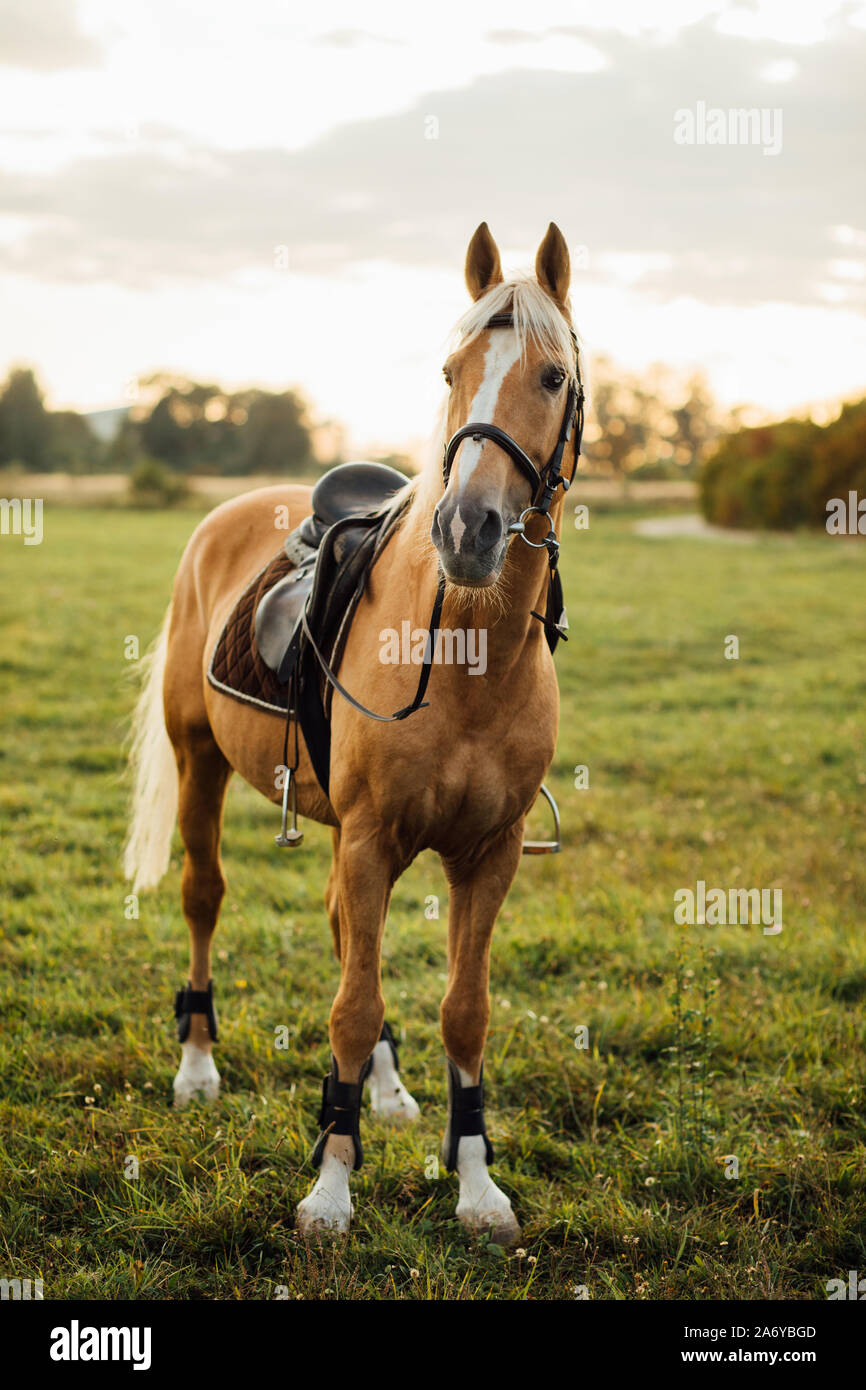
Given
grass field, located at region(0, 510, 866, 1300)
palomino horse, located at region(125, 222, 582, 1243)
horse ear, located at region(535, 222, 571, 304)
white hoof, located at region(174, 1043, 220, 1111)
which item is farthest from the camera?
white hoof, located at region(174, 1043, 220, 1111)

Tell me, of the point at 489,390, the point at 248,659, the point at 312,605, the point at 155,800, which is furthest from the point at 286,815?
the point at 489,390

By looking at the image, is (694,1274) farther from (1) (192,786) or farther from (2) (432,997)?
(1) (192,786)

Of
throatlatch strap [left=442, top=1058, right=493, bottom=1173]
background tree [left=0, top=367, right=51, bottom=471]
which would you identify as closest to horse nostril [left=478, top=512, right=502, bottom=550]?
throatlatch strap [left=442, top=1058, right=493, bottom=1173]

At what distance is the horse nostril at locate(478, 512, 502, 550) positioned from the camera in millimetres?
2250

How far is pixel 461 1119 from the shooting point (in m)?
3.15

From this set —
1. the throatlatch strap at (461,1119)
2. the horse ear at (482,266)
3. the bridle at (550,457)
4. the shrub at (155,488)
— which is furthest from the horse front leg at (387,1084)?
the shrub at (155,488)

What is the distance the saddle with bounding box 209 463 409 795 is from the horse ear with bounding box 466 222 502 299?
724 mm

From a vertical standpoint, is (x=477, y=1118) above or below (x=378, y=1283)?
above

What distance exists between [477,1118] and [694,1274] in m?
0.75

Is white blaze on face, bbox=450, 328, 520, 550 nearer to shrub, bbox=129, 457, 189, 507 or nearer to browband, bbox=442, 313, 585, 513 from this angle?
browband, bbox=442, 313, 585, 513

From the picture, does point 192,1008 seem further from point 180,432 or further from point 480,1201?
point 180,432

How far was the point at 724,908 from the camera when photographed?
5.10 m

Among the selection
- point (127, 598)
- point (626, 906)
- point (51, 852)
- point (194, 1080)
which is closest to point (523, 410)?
point (194, 1080)

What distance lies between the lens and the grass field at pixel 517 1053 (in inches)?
113
